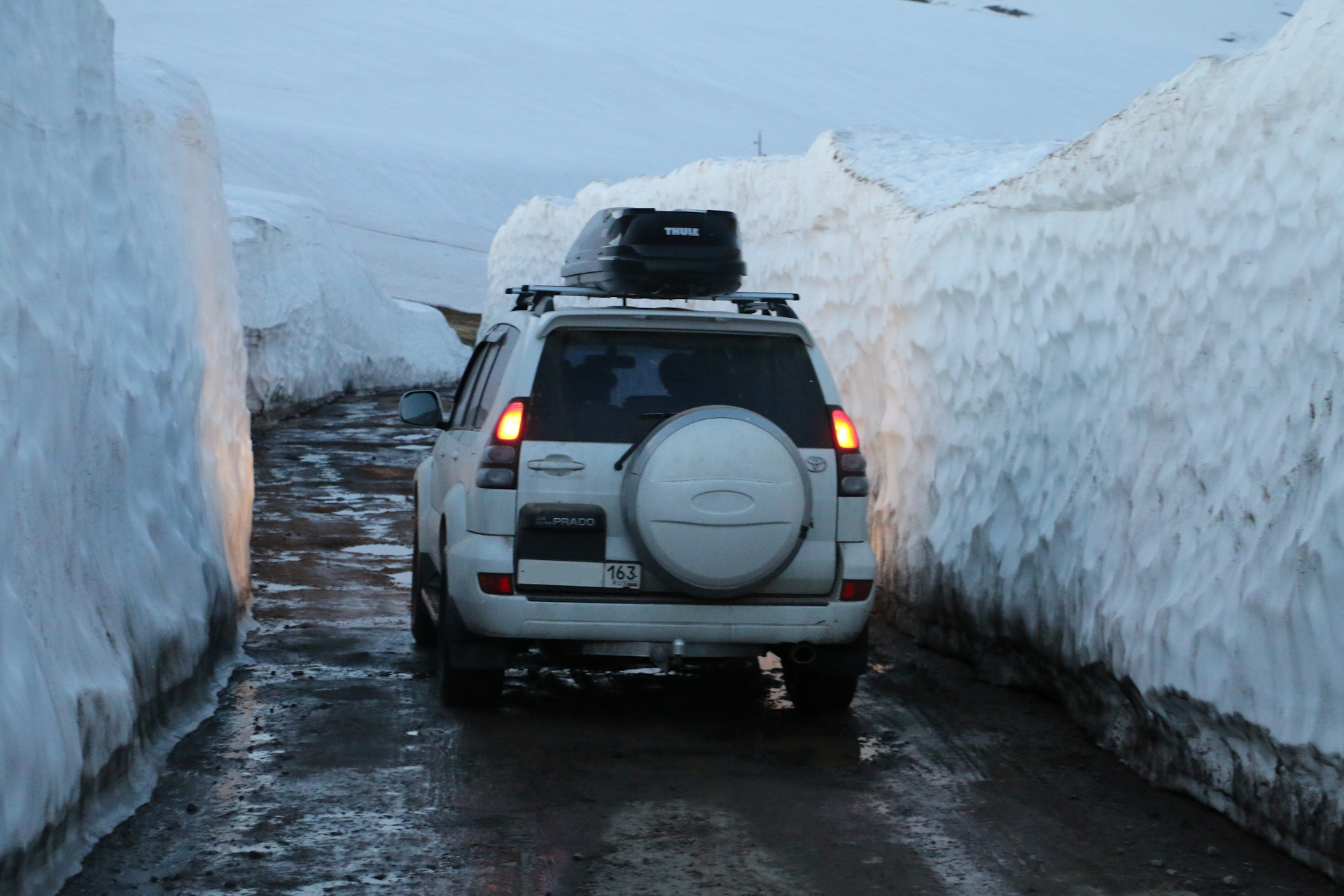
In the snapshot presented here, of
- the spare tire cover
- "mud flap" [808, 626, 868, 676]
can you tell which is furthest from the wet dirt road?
the spare tire cover

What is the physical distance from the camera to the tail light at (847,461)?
6766mm

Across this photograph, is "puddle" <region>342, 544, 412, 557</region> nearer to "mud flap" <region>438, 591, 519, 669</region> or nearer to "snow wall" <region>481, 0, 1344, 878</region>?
"snow wall" <region>481, 0, 1344, 878</region>

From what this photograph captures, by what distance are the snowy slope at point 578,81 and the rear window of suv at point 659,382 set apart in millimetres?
79853

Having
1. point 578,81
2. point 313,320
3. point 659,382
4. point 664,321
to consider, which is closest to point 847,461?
point 659,382

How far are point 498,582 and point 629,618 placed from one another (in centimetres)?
55

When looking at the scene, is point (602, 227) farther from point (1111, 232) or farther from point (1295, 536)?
point (1295, 536)

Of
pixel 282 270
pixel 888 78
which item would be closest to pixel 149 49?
pixel 888 78

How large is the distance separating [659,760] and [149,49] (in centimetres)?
12661

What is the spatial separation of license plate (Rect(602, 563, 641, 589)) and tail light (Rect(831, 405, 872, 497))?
0.93m

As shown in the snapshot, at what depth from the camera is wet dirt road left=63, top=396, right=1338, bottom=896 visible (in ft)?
16.2

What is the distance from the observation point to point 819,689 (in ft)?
23.6

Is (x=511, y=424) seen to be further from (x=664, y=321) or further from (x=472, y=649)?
(x=472, y=649)

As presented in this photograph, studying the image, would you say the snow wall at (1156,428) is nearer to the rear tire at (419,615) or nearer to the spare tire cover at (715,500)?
the spare tire cover at (715,500)

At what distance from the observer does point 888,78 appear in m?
144
